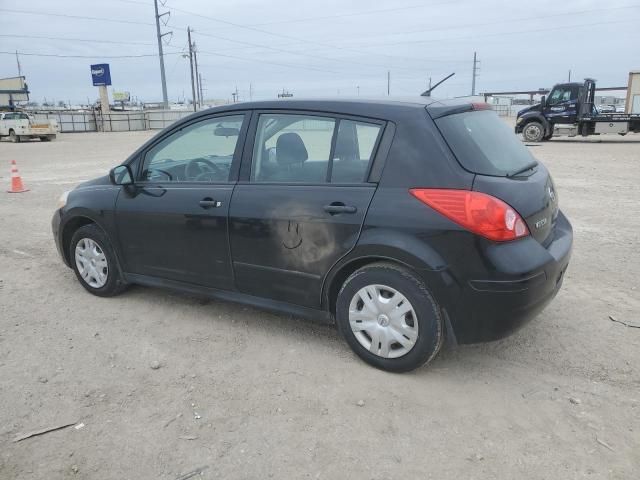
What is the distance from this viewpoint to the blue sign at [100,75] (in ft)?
175

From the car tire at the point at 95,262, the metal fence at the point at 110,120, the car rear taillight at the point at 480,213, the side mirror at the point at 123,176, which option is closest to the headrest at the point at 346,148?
the car rear taillight at the point at 480,213

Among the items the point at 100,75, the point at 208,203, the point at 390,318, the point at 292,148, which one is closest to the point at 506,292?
the point at 390,318

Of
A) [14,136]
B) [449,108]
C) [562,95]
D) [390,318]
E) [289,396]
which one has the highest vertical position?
[562,95]

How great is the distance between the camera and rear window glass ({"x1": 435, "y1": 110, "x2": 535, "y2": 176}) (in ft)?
9.96

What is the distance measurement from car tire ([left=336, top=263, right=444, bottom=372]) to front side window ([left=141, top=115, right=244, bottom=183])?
4.23 feet

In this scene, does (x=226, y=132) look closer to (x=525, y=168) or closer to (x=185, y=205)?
(x=185, y=205)

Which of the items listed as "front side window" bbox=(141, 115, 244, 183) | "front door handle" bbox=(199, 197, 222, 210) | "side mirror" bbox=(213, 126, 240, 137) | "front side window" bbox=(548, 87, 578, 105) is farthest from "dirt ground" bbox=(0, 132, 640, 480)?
"front side window" bbox=(548, 87, 578, 105)

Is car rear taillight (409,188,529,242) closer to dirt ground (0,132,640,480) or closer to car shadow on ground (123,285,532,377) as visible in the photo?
car shadow on ground (123,285,532,377)

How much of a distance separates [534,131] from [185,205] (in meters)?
22.5

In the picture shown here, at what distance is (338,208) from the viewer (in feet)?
10.5

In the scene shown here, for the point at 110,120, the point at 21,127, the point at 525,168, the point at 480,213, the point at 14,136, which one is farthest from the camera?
the point at 110,120

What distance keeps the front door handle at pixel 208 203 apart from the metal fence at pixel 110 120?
4366 centimetres

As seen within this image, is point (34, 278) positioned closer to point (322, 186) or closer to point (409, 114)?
point (322, 186)

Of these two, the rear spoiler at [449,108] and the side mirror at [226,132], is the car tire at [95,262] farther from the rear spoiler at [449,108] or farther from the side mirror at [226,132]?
the rear spoiler at [449,108]
